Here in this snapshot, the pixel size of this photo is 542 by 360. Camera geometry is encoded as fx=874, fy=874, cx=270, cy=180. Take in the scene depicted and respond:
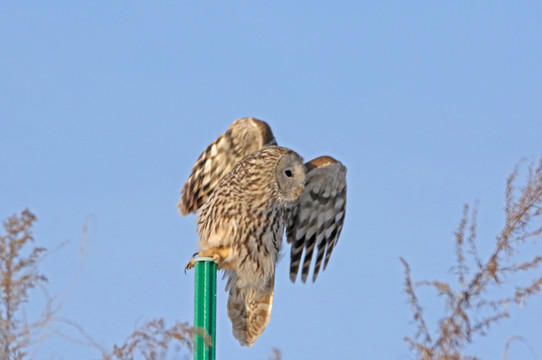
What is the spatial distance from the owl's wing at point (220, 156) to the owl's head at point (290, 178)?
29 cm

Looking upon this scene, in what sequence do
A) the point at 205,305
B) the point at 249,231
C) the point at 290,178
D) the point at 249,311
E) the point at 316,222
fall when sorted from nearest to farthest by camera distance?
1. the point at 205,305
2. the point at 249,231
3. the point at 249,311
4. the point at 290,178
5. the point at 316,222

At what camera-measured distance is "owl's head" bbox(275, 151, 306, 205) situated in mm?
5848

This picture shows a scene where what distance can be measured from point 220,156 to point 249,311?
1.13m

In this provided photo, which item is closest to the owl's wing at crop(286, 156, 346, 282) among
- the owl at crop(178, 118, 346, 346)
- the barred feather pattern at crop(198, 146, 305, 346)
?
the owl at crop(178, 118, 346, 346)

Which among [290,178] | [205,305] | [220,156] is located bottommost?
[205,305]

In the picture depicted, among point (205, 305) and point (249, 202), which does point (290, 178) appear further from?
point (205, 305)

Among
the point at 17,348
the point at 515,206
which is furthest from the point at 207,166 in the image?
the point at 17,348

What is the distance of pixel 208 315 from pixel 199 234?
217 centimetres

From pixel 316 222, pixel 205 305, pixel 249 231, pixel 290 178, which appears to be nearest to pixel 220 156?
pixel 290 178

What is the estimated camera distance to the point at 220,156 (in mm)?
6133

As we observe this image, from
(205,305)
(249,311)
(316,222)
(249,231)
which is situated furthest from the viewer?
(316,222)

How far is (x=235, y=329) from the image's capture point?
Answer: 5.69m

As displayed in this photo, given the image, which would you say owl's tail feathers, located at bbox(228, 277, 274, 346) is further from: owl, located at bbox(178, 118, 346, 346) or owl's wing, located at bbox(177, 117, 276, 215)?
owl's wing, located at bbox(177, 117, 276, 215)

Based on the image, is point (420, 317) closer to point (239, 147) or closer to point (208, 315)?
point (208, 315)
